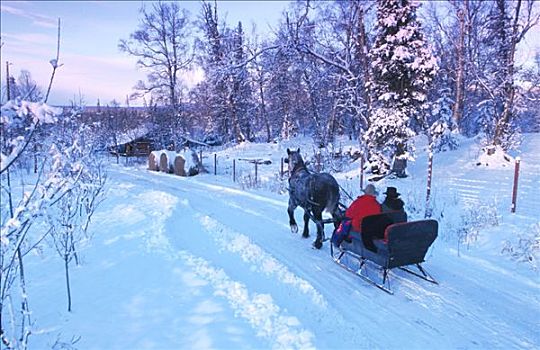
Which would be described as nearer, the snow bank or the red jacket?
the red jacket

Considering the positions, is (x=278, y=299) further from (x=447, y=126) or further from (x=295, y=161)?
(x=447, y=126)

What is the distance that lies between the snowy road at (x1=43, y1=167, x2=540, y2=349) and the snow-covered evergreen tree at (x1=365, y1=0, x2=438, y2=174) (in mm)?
8910

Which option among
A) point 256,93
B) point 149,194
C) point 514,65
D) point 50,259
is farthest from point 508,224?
point 256,93

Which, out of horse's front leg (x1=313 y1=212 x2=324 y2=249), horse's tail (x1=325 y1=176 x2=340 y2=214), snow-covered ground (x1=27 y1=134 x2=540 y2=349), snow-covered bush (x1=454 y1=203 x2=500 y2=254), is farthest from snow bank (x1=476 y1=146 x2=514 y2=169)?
horse's front leg (x1=313 y1=212 x2=324 y2=249)

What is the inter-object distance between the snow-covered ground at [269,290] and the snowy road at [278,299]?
20mm

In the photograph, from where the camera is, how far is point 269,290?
586cm

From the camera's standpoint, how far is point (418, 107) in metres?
16.5

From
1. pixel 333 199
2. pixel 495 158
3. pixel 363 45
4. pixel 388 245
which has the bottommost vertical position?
pixel 388 245

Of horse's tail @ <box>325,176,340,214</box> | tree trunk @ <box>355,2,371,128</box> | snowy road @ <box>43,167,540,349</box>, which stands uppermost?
tree trunk @ <box>355,2,371,128</box>

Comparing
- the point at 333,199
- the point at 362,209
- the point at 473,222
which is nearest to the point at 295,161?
the point at 333,199

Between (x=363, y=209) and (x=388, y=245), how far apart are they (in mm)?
1072

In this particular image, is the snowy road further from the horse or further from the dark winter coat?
the dark winter coat

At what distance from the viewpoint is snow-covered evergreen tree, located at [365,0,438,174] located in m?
15.8

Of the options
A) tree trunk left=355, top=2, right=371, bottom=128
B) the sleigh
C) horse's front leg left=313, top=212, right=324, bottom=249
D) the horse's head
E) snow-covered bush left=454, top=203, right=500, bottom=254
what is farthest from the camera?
tree trunk left=355, top=2, right=371, bottom=128
